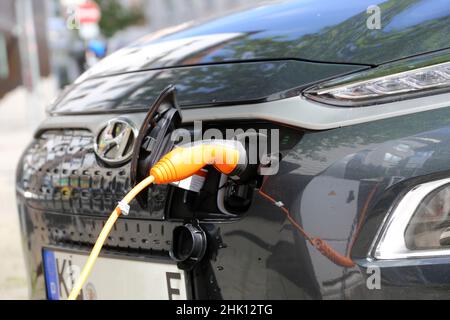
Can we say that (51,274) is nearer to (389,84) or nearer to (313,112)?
(313,112)

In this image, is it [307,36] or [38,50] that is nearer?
[307,36]

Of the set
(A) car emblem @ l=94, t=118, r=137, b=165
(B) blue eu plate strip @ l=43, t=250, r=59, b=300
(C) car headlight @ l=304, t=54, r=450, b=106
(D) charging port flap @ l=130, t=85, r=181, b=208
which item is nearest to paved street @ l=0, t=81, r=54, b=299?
(B) blue eu plate strip @ l=43, t=250, r=59, b=300

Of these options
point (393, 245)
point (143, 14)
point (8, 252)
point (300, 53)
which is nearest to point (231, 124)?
point (300, 53)

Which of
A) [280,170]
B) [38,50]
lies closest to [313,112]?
[280,170]

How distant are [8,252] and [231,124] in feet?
9.93

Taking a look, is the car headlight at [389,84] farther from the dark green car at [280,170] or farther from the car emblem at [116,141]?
the car emblem at [116,141]

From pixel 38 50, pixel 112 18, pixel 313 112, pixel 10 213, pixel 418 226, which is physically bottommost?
pixel 10 213

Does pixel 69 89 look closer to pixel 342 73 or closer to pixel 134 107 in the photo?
pixel 134 107

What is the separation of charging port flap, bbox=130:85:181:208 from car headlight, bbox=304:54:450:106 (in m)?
0.36

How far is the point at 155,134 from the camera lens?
1588mm

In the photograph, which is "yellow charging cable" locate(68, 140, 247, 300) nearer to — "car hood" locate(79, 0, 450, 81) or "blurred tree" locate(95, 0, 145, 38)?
"car hood" locate(79, 0, 450, 81)

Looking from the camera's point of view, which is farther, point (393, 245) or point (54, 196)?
point (54, 196)

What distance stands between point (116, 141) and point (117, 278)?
40 centimetres

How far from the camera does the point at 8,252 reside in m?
4.13
